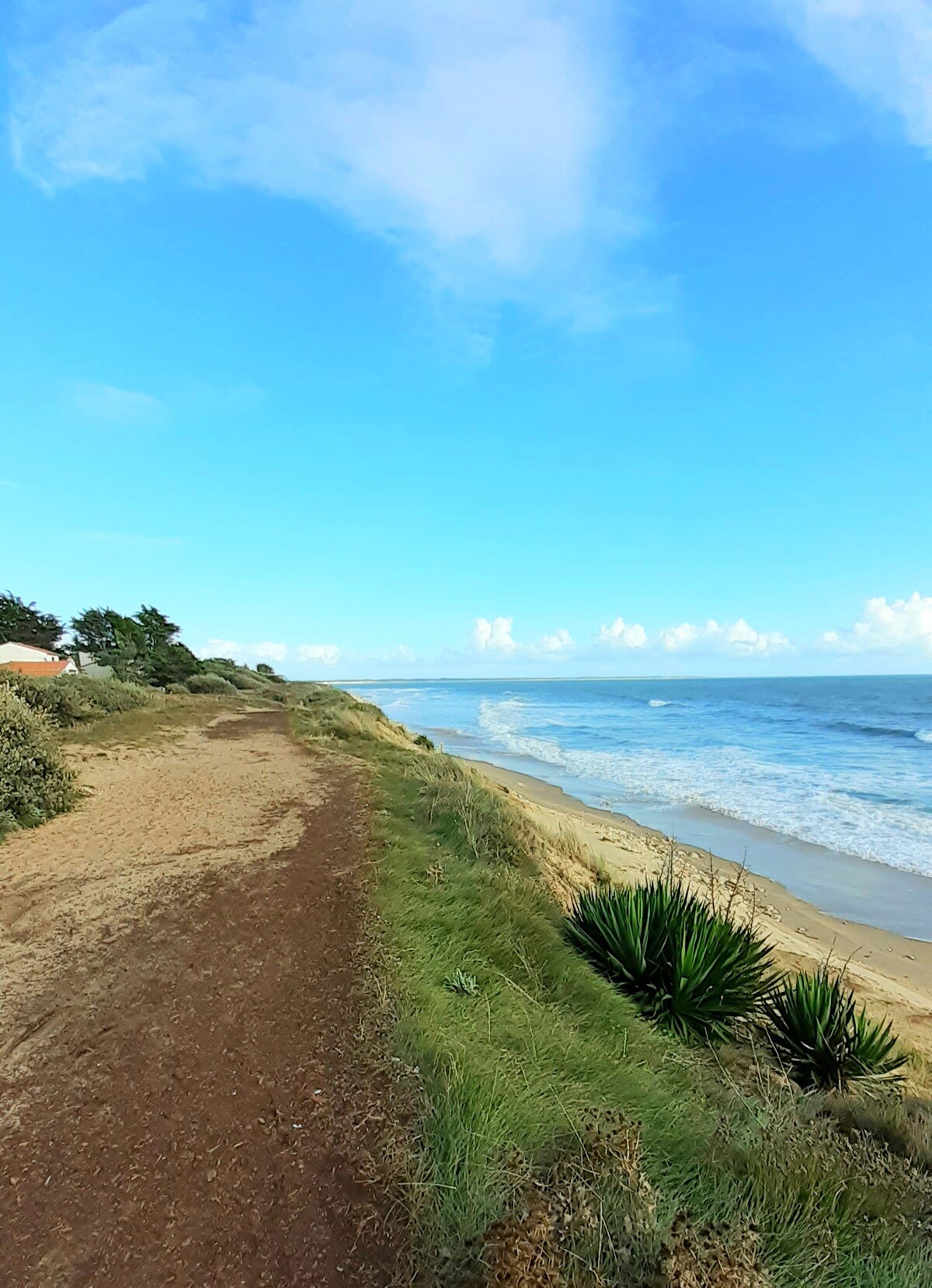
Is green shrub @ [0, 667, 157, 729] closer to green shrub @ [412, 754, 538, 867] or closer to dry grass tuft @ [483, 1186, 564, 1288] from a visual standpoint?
green shrub @ [412, 754, 538, 867]

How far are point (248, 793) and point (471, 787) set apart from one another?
3.29 m

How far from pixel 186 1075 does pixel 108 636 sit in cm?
4216

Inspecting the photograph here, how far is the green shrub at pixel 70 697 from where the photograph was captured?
44.8 feet

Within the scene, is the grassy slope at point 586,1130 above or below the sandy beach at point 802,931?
above

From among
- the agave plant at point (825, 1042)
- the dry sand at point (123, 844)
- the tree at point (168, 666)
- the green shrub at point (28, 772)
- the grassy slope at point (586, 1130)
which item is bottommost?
the agave plant at point (825, 1042)

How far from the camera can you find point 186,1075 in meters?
3.12

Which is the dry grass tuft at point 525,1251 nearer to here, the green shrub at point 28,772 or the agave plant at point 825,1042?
the agave plant at point 825,1042

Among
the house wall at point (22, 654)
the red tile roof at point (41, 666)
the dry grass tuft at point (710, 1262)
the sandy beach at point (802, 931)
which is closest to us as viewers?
the dry grass tuft at point (710, 1262)

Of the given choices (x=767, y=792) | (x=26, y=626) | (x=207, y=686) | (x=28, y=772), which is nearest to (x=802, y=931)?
(x=767, y=792)

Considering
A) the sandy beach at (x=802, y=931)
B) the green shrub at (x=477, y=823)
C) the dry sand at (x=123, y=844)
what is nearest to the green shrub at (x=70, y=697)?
the dry sand at (x=123, y=844)

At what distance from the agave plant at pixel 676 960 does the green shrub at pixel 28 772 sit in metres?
6.33

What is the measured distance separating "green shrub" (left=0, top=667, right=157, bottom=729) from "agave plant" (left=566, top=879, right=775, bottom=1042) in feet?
35.4

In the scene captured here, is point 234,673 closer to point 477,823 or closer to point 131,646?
point 131,646

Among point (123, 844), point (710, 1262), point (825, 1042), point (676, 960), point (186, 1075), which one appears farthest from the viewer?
point (123, 844)
